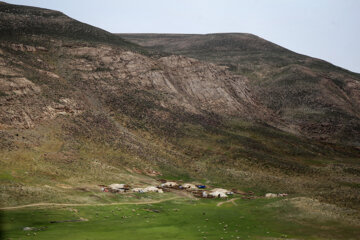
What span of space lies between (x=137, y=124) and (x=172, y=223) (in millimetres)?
56927

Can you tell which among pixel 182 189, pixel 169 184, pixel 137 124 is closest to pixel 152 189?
pixel 169 184

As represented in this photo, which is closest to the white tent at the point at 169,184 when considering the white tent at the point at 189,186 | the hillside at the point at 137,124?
the white tent at the point at 189,186

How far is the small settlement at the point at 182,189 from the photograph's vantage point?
183ft

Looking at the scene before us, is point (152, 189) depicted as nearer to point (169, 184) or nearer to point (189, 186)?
point (169, 184)

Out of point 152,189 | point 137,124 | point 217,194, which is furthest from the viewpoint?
point 137,124

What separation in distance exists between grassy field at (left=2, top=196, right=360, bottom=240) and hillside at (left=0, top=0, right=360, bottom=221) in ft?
21.4

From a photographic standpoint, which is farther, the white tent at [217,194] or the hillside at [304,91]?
the hillside at [304,91]

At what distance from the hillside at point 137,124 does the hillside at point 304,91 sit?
809 mm

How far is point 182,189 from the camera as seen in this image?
2506 inches

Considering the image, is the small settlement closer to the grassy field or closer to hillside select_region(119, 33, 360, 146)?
the grassy field

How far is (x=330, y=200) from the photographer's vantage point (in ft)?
153

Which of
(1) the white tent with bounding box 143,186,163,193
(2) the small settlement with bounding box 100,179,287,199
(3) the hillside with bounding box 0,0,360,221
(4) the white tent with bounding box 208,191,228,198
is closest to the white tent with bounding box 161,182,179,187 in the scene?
(2) the small settlement with bounding box 100,179,287,199

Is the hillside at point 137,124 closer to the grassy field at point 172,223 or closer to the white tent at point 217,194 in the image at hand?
the grassy field at point 172,223

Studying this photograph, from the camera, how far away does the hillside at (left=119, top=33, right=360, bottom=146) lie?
12400 cm
